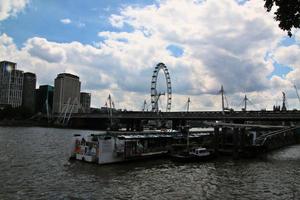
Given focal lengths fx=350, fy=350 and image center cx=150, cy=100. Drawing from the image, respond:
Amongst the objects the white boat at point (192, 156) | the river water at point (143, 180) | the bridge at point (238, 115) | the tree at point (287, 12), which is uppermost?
the tree at point (287, 12)

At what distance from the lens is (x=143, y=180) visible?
151 feet

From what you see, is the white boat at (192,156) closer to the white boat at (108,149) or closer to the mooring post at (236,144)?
the white boat at (108,149)

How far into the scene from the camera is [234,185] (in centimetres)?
4488

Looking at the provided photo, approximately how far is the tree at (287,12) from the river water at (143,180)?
2222 centimetres

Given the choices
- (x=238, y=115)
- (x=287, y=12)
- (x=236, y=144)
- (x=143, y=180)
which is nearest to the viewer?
(x=287, y=12)

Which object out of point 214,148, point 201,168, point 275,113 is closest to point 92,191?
point 201,168

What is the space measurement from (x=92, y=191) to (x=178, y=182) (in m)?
11.9

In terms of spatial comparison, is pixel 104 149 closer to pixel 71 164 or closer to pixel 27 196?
pixel 71 164

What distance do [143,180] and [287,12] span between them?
3079 centimetres

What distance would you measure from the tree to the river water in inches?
875

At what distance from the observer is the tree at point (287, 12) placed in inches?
823

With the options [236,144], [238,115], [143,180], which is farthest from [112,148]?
[238,115]

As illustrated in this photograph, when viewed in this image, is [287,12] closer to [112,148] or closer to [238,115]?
[112,148]

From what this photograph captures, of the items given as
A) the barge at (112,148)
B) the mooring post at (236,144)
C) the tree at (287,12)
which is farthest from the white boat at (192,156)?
the tree at (287,12)
